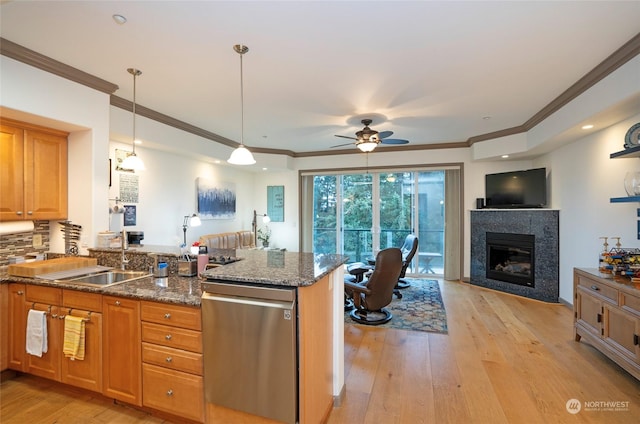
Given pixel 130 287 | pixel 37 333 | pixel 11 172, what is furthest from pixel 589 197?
pixel 11 172

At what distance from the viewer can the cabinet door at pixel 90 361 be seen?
85.0 inches

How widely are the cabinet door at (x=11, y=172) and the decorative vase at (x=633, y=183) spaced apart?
5.76m

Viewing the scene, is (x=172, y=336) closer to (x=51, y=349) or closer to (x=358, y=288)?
(x=51, y=349)

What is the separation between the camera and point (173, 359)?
194 centimetres

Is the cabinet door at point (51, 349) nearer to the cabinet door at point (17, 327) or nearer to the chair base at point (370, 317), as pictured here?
the cabinet door at point (17, 327)

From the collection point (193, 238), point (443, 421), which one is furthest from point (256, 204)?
point (443, 421)

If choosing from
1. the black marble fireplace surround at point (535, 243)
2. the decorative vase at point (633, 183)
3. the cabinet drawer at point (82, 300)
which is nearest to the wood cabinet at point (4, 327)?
the cabinet drawer at point (82, 300)

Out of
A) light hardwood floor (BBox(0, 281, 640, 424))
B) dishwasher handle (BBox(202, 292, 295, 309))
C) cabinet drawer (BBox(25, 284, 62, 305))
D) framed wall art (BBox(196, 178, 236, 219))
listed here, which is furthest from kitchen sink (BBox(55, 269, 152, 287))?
framed wall art (BBox(196, 178, 236, 219))

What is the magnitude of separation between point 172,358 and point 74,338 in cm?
88

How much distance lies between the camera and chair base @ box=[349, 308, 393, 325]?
12.4 feet

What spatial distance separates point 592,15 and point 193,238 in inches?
221

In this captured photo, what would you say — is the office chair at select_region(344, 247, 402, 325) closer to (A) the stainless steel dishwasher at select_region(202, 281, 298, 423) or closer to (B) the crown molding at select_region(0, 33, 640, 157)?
(A) the stainless steel dishwasher at select_region(202, 281, 298, 423)

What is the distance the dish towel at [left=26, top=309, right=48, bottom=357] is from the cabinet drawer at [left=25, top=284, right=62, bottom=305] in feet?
0.31

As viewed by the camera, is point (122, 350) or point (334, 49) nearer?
point (122, 350)
